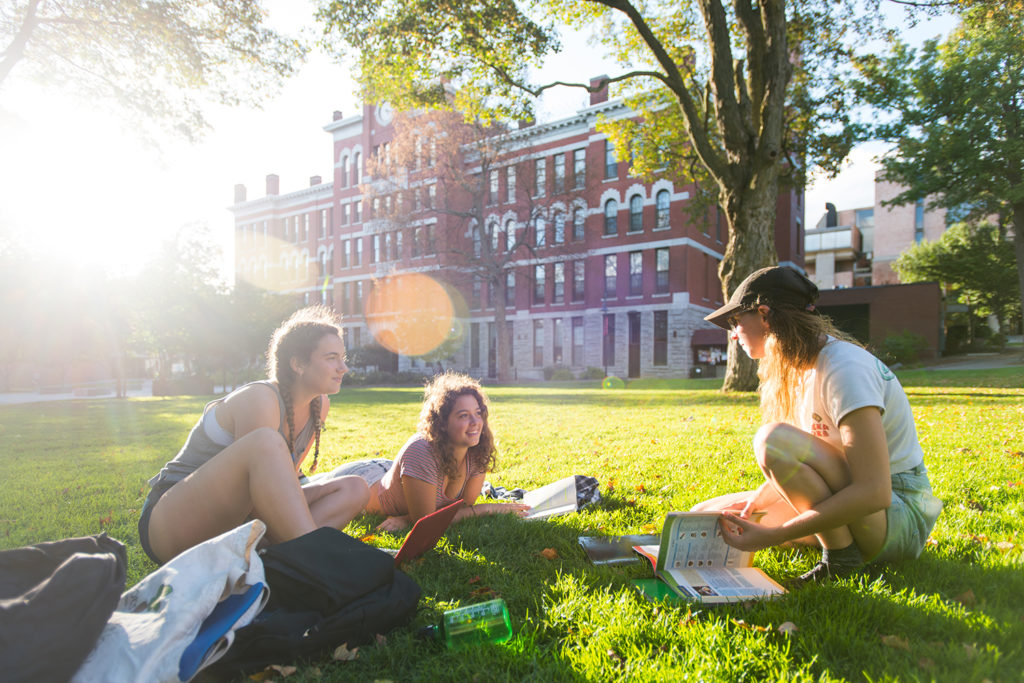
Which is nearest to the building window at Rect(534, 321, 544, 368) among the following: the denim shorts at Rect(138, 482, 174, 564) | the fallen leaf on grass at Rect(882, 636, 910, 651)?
the denim shorts at Rect(138, 482, 174, 564)

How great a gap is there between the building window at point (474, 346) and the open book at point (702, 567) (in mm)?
38469

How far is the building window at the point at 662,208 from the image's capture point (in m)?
34.0

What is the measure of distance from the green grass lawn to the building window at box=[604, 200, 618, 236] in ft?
95.2

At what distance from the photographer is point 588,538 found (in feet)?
11.5

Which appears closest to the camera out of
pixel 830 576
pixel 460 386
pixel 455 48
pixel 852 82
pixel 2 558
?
pixel 2 558

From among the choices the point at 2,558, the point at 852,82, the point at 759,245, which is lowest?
the point at 2,558

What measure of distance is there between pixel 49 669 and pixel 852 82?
19.9 m

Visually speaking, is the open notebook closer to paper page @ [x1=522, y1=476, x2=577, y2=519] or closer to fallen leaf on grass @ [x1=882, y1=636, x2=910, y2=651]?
paper page @ [x1=522, y1=476, x2=577, y2=519]

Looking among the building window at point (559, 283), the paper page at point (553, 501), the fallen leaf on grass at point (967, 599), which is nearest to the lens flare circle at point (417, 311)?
the building window at point (559, 283)

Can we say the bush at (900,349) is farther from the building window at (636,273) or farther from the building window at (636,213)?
the building window at (636,213)

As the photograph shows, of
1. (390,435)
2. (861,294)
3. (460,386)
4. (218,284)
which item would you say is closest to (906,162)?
(861,294)

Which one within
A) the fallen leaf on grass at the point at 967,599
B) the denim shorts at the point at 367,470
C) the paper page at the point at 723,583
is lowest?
the fallen leaf on grass at the point at 967,599

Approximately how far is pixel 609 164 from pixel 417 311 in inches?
557

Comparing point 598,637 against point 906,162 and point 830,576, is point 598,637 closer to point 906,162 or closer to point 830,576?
point 830,576
